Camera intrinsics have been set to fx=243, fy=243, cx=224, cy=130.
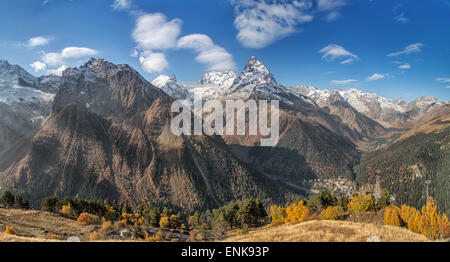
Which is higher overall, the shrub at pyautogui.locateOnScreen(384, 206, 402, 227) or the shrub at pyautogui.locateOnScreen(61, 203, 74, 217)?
the shrub at pyautogui.locateOnScreen(384, 206, 402, 227)

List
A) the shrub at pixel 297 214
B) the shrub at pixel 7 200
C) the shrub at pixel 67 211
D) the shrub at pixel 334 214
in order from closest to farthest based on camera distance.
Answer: the shrub at pixel 334 214 → the shrub at pixel 297 214 → the shrub at pixel 67 211 → the shrub at pixel 7 200

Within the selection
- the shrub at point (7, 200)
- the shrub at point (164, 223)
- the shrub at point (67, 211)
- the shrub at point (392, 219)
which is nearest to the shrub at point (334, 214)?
the shrub at point (392, 219)

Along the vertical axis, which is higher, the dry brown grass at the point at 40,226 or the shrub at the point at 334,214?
the shrub at the point at 334,214

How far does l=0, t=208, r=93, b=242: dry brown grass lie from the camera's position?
174 feet

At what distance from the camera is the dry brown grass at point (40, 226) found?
53.1 metres

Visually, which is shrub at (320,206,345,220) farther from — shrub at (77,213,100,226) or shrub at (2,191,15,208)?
shrub at (2,191,15,208)

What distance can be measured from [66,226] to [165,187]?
446 feet

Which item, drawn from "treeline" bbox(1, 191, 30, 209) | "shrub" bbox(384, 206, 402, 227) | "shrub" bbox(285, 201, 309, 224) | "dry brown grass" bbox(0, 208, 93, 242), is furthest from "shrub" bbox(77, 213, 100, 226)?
"shrub" bbox(384, 206, 402, 227)

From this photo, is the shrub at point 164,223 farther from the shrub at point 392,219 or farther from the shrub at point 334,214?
the shrub at point 392,219

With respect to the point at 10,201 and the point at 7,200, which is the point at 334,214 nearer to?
the point at 10,201

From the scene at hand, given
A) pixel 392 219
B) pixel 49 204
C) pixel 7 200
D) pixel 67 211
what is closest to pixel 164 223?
pixel 67 211
